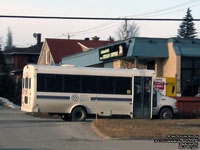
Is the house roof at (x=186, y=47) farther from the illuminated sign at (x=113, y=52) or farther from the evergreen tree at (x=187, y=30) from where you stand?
the evergreen tree at (x=187, y=30)

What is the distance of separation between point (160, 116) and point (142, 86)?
2181 millimetres

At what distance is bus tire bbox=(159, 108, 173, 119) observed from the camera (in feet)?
83.4

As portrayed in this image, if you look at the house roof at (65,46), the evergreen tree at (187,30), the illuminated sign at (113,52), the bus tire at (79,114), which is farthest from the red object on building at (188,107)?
the evergreen tree at (187,30)

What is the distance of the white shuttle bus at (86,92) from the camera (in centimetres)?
2298

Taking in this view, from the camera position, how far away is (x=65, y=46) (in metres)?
60.4

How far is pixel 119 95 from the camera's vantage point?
79.4 feet

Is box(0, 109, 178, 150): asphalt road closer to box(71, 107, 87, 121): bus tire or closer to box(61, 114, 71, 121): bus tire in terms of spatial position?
box(71, 107, 87, 121): bus tire

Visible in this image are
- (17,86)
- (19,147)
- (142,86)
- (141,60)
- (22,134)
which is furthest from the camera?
(17,86)

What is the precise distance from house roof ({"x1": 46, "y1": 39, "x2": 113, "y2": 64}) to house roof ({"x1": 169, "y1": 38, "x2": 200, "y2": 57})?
2591 centimetres

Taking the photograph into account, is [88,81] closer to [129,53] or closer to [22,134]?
[22,134]

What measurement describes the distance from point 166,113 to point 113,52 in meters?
11.5

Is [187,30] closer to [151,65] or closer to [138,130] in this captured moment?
[151,65]

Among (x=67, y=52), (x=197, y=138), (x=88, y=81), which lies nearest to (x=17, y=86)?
(x=67, y=52)

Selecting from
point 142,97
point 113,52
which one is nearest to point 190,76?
point 113,52
